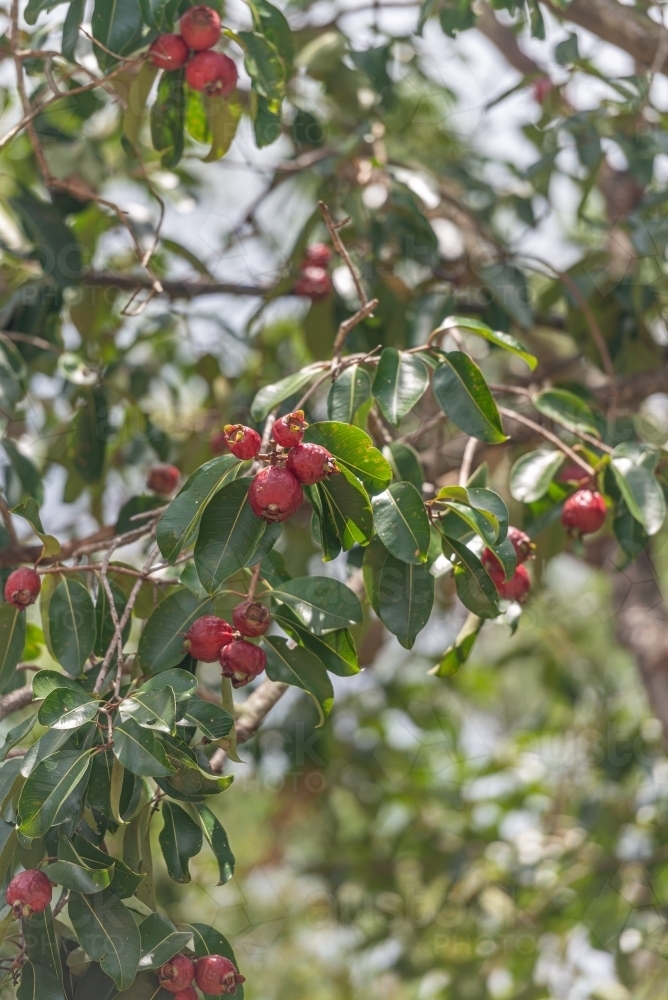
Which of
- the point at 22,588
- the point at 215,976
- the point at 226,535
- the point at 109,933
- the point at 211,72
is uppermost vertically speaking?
the point at 211,72

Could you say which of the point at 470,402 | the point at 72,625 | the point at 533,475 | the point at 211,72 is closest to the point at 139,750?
the point at 72,625

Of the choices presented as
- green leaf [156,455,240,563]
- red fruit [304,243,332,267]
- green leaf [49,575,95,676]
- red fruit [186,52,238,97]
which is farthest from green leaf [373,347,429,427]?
red fruit [304,243,332,267]

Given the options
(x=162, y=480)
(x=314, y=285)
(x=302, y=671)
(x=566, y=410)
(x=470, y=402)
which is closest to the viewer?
(x=302, y=671)

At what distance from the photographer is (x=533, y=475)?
1.46m

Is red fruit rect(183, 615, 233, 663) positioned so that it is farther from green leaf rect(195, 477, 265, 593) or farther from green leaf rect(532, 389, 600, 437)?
green leaf rect(532, 389, 600, 437)

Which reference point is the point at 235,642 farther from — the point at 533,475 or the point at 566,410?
the point at 566,410

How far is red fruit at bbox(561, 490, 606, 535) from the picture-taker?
56.9 inches

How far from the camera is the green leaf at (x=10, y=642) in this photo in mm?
1282

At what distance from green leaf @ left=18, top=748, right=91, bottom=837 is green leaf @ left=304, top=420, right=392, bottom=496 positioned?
412mm

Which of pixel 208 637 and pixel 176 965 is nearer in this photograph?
pixel 176 965

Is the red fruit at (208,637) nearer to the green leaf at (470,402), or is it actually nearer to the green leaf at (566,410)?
the green leaf at (470,402)

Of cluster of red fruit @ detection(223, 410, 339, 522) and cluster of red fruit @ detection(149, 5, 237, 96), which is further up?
cluster of red fruit @ detection(149, 5, 237, 96)

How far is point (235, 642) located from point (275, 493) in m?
0.21

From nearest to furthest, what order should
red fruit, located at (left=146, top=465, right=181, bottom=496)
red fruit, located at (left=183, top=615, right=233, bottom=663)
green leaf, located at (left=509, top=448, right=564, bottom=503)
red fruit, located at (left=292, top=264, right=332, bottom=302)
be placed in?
red fruit, located at (left=183, top=615, right=233, bottom=663), green leaf, located at (left=509, top=448, right=564, bottom=503), red fruit, located at (left=146, top=465, right=181, bottom=496), red fruit, located at (left=292, top=264, right=332, bottom=302)
